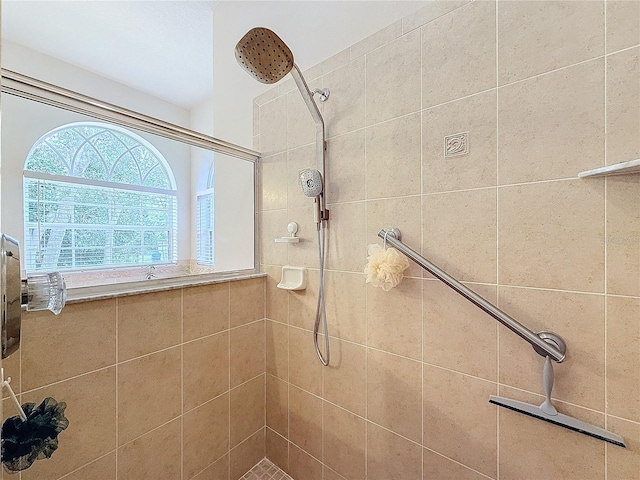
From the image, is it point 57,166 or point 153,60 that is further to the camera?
point 153,60

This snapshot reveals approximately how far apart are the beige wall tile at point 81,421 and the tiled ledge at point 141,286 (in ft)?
0.84

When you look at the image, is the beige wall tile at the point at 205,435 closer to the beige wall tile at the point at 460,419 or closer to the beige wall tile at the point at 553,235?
the beige wall tile at the point at 460,419

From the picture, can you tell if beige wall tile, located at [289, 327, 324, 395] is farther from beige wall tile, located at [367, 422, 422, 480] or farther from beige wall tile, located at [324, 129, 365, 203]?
beige wall tile, located at [324, 129, 365, 203]

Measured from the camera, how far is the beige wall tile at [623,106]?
0.73 meters

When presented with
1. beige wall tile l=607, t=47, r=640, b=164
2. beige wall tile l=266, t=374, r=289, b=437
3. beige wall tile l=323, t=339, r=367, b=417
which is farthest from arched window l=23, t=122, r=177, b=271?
beige wall tile l=607, t=47, r=640, b=164

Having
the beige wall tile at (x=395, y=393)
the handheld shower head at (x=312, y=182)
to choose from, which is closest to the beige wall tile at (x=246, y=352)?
the beige wall tile at (x=395, y=393)

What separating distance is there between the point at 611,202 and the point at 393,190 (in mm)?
590

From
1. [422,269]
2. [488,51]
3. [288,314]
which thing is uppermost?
[488,51]

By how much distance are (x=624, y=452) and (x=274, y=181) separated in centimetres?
149

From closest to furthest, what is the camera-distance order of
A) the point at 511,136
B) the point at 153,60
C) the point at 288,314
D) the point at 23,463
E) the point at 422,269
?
the point at 23,463 < the point at 511,136 < the point at 422,269 < the point at 288,314 < the point at 153,60

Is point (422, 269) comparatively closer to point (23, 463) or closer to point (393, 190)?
point (393, 190)

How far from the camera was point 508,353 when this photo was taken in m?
0.90

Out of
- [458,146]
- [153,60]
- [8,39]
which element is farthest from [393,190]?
[8,39]

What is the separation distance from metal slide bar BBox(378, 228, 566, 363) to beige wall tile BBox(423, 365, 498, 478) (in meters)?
0.22
